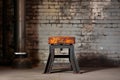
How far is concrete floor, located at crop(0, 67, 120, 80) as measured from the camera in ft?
19.7

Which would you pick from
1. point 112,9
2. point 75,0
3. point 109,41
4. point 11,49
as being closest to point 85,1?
point 75,0

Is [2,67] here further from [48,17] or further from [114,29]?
[114,29]

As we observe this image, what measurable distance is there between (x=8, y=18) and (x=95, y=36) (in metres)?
2.42

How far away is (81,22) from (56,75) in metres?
2.14

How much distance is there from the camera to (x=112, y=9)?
7.89m

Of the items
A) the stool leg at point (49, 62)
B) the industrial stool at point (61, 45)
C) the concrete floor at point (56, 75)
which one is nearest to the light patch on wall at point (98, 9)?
the concrete floor at point (56, 75)

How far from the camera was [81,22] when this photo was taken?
7.94 m

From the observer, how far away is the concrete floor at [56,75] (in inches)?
236

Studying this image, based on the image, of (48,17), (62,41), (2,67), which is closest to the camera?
(62,41)

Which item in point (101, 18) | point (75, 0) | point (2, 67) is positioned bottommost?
point (2, 67)

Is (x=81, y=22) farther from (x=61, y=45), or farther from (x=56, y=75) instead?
(x=56, y=75)

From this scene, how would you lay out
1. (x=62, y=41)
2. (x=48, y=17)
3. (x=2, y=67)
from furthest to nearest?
(x=48, y=17) → (x=2, y=67) → (x=62, y=41)

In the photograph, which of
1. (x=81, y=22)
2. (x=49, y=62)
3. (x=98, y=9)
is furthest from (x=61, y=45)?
(x=98, y=9)

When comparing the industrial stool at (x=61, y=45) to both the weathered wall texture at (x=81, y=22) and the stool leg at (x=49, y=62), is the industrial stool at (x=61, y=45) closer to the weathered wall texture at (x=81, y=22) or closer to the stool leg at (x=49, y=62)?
the stool leg at (x=49, y=62)
